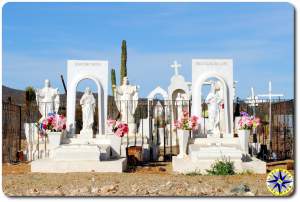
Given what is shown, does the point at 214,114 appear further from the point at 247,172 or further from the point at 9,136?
the point at 9,136

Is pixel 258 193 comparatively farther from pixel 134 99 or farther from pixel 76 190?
pixel 134 99

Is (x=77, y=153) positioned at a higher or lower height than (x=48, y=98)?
lower

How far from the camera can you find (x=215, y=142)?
1508 cm

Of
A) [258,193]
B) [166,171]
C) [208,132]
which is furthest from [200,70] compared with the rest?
[258,193]

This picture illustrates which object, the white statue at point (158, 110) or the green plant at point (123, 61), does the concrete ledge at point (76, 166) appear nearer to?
the white statue at point (158, 110)

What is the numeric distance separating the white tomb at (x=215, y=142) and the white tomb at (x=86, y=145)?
180 centimetres

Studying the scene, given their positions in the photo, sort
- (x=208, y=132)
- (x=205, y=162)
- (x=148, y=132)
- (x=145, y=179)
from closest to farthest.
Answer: (x=145, y=179) < (x=205, y=162) < (x=208, y=132) < (x=148, y=132)

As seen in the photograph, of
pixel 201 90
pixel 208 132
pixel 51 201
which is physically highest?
pixel 201 90

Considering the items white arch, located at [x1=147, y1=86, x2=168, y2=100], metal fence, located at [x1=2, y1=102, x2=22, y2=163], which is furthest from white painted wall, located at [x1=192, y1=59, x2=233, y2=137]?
white arch, located at [x1=147, y1=86, x2=168, y2=100]

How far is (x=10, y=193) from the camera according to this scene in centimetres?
1004

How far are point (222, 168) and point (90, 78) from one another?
210 inches

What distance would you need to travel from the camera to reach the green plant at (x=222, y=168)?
12.4 m

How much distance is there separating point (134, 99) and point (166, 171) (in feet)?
21.7

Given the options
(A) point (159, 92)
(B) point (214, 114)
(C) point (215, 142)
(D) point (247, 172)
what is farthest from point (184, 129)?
(A) point (159, 92)
